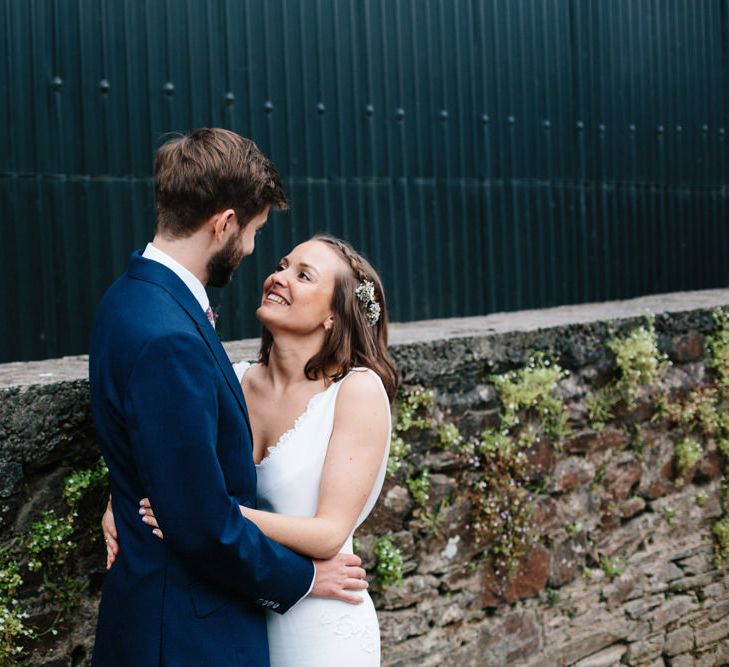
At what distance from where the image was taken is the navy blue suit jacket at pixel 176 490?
2.04 metres

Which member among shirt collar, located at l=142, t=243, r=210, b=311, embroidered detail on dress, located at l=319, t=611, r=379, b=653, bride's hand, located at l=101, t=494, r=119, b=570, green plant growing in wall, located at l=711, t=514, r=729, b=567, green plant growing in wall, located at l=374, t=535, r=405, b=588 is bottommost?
green plant growing in wall, located at l=711, t=514, r=729, b=567

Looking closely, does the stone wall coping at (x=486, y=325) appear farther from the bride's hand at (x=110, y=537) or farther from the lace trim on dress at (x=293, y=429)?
the lace trim on dress at (x=293, y=429)

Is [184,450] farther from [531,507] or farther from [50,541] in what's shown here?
[531,507]

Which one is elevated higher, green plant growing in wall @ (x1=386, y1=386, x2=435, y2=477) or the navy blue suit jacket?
the navy blue suit jacket

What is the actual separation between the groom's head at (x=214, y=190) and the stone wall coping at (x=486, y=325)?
30.3 inches

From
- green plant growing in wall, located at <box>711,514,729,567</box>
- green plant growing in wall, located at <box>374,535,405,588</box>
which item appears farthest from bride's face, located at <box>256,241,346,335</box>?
green plant growing in wall, located at <box>711,514,729,567</box>

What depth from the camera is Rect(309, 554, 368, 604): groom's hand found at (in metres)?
2.53

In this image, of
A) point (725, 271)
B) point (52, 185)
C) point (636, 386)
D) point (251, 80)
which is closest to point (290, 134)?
point (251, 80)

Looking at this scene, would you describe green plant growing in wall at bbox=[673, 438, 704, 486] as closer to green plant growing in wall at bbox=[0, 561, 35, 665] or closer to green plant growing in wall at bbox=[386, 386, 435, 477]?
green plant growing in wall at bbox=[386, 386, 435, 477]

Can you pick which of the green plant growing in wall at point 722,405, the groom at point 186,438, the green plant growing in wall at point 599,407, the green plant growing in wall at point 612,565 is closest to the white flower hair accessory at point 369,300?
the groom at point 186,438

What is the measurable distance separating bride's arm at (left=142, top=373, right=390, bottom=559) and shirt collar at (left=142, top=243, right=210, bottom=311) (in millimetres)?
548

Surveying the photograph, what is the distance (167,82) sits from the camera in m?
4.17

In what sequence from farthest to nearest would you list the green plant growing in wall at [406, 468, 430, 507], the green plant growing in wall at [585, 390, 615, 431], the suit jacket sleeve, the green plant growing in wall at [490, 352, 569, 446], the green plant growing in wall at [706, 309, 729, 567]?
1. the green plant growing in wall at [706, 309, 729, 567]
2. the green plant growing in wall at [585, 390, 615, 431]
3. the green plant growing in wall at [490, 352, 569, 446]
4. the green plant growing in wall at [406, 468, 430, 507]
5. the suit jacket sleeve

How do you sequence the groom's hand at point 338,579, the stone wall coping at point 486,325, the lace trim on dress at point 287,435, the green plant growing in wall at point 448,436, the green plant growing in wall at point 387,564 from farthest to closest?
Answer: the green plant growing in wall at point 448,436, the green plant growing in wall at point 387,564, the stone wall coping at point 486,325, the lace trim on dress at point 287,435, the groom's hand at point 338,579
